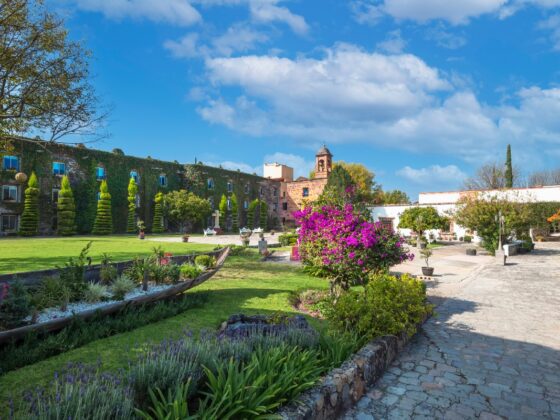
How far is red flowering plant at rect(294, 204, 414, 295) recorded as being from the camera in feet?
26.2

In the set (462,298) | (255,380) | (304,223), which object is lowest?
(462,298)

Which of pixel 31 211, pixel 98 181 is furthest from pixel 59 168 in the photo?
pixel 31 211

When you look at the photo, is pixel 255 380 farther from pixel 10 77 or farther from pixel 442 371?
pixel 10 77

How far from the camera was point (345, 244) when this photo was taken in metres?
7.98

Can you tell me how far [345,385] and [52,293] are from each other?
5628 mm

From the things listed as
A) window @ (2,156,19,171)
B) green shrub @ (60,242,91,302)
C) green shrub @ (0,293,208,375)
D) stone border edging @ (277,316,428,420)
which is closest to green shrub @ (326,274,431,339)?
stone border edging @ (277,316,428,420)

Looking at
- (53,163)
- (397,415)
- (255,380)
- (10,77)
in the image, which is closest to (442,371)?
(397,415)

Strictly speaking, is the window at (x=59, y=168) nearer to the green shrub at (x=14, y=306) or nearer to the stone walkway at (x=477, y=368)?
the green shrub at (x=14, y=306)

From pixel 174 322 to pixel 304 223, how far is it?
399 cm

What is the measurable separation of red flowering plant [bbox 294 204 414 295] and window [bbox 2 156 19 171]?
34174 millimetres

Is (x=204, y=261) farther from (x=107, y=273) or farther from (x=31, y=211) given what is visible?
(x=31, y=211)

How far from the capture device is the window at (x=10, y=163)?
31.0m

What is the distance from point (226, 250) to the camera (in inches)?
444

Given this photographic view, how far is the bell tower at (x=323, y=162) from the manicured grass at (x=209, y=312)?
3983 centimetres
